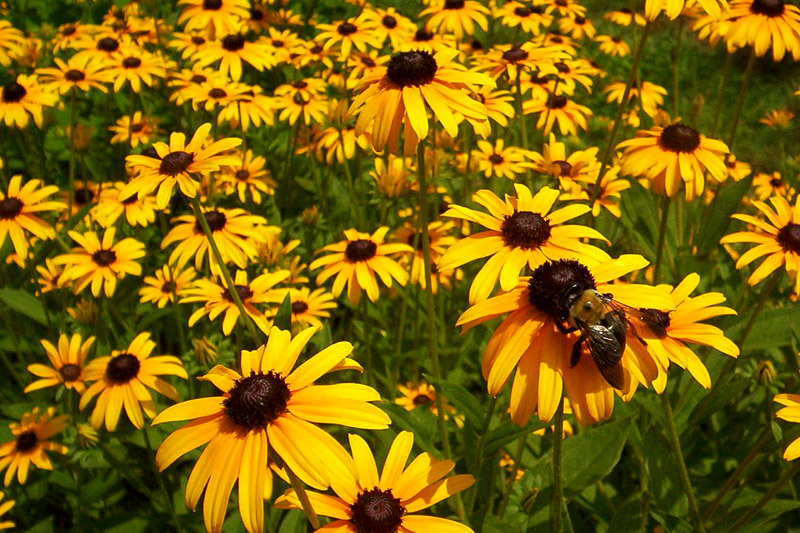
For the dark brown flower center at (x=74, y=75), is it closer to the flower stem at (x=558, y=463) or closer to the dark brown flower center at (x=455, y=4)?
the dark brown flower center at (x=455, y=4)

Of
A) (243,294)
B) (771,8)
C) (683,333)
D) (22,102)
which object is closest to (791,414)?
(683,333)

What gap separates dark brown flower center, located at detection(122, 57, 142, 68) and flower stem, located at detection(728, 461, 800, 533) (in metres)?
3.66

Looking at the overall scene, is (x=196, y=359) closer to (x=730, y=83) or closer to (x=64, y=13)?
(x=64, y=13)

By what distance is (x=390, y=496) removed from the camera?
141 cm

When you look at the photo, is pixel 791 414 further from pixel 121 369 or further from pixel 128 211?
pixel 128 211

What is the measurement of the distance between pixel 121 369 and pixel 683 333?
6.00ft

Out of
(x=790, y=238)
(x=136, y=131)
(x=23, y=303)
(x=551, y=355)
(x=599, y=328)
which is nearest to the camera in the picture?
(x=599, y=328)

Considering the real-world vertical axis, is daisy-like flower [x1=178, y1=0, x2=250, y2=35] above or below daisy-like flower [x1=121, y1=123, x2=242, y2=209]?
above

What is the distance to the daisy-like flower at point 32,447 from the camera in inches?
97.7

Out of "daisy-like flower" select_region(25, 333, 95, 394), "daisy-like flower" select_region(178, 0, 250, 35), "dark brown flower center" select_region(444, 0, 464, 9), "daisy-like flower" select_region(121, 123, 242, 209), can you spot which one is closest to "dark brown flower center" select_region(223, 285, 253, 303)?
"daisy-like flower" select_region(25, 333, 95, 394)

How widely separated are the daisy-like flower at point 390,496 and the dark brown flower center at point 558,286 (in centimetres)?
42

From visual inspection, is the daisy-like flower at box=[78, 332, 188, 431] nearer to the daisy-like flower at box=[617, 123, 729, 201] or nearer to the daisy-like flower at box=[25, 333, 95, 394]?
the daisy-like flower at box=[25, 333, 95, 394]

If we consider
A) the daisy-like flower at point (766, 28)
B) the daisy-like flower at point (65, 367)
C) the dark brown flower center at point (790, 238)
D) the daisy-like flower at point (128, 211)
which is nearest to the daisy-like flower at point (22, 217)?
the daisy-like flower at point (128, 211)

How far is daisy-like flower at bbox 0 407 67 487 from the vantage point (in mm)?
2480
